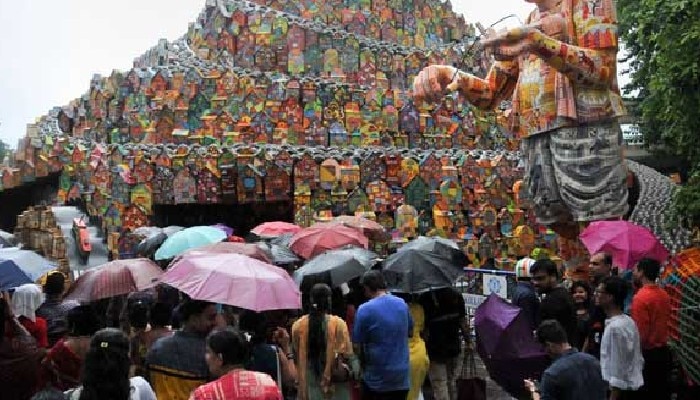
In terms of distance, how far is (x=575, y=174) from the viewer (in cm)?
643

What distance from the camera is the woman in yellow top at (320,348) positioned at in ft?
15.1

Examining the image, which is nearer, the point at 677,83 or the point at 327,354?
the point at 327,354

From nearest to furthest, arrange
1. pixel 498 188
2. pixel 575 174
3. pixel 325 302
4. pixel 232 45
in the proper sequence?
pixel 325 302, pixel 575 174, pixel 498 188, pixel 232 45

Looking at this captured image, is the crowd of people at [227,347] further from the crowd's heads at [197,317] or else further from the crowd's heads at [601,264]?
the crowd's heads at [601,264]

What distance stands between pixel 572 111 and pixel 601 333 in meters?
2.09

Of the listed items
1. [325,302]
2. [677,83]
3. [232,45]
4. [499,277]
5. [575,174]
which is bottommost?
[499,277]

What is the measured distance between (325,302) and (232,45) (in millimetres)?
13664

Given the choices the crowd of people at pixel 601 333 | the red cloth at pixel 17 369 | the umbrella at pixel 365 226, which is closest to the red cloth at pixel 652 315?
the crowd of people at pixel 601 333

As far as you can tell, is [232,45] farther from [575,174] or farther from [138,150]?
[575,174]

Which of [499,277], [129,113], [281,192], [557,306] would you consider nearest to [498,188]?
[281,192]

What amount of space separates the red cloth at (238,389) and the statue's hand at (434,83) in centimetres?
442

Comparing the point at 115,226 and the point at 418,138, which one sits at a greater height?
the point at 418,138

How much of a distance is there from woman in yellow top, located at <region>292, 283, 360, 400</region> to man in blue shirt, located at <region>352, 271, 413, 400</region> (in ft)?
0.35

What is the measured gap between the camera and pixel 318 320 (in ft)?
15.1
